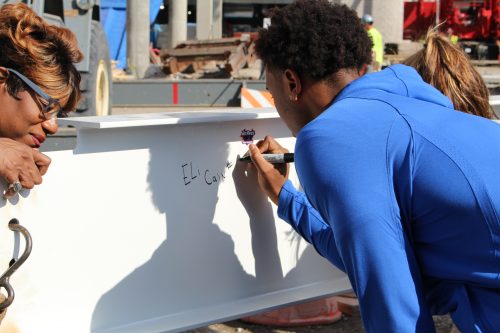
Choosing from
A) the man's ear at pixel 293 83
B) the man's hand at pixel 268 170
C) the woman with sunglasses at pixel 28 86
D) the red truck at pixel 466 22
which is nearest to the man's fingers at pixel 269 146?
the man's hand at pixel 268 170

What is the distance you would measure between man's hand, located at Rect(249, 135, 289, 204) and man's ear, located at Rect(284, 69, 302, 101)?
0.71 m

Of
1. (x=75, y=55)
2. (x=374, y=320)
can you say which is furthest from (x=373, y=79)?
(x=75, y=55)

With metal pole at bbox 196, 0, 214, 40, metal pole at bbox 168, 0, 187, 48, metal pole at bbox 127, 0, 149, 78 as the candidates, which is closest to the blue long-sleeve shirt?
metal pole at bbox 127, 0, 149, 78

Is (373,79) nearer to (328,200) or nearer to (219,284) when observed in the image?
(328,200)

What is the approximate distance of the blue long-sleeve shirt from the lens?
192cm

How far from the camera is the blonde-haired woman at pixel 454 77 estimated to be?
2.95m

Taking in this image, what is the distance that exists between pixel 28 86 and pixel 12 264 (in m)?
0.56

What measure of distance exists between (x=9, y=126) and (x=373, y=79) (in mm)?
1154

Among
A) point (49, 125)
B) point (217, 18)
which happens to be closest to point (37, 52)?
point (49, 125)

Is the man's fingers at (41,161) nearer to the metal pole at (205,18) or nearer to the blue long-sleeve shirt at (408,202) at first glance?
the blue long-sleeve shirt at (408,202)

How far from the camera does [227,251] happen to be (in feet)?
10.3

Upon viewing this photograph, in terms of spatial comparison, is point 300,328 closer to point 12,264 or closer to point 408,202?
point 12,264

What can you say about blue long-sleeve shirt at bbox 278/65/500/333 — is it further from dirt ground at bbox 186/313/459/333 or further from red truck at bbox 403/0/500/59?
red truck at bbox 403/0/500/59

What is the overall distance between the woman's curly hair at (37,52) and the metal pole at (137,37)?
→ 21248 millimetres
